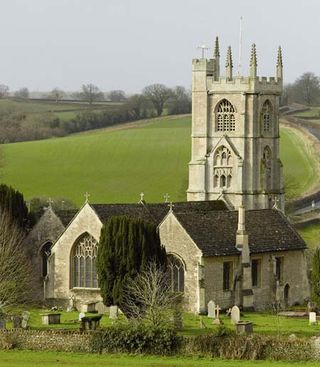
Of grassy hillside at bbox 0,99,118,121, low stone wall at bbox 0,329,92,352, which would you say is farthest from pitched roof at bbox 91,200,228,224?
grassy hillside at bbox 0,99,118,121

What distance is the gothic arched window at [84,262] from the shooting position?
8112 cm

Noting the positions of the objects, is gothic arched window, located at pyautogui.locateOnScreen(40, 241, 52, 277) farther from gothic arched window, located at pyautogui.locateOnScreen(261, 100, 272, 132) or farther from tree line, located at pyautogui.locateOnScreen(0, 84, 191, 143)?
tree line, located at pyautogui.locateOnScreen(0, 84, 191, 143)

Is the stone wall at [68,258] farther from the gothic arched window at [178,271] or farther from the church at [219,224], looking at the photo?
the gothic arched window at [178,271]

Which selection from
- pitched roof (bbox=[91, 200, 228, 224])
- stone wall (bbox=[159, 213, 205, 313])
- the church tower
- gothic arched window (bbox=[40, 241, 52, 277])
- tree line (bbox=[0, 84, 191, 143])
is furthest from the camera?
tree line (bbox=[0, 84, 191, 143])

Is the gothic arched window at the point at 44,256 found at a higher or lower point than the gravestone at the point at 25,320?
higher

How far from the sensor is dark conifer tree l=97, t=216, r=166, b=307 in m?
74.8

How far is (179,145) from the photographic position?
150 m

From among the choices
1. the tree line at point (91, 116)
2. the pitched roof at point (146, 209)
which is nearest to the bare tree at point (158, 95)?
the tree line at point (91, 116)

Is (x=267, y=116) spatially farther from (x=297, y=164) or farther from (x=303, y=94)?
(x=303, y=94)

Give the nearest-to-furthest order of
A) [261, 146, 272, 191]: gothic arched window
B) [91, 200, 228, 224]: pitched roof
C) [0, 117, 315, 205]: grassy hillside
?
[91, 200, 228, 224]: pitched roof < [261, 146, 272, 191]: gothic arched window < [0, 117, 315, 205]: grassy hillside

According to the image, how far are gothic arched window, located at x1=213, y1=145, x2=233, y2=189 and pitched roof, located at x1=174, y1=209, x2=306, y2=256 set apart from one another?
26.5ft

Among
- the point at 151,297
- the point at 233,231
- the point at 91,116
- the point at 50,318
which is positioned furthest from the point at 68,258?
the point at 91,116

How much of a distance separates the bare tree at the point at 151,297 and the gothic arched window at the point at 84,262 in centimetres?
556

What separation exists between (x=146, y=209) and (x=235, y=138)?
44.8 feet
